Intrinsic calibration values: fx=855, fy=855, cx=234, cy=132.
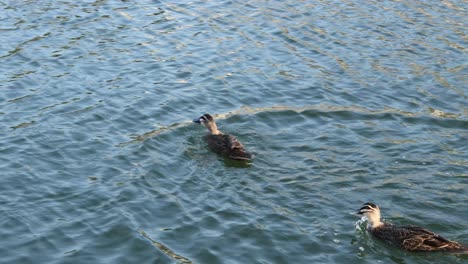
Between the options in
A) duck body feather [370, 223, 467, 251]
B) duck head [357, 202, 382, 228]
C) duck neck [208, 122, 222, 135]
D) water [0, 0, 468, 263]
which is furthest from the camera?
duck neck [208, 122, 222, 135]

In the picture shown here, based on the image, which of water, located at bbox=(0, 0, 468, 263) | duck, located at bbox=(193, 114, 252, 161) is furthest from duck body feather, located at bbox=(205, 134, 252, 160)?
water, located at bbox=(0, 0, 468, 263)

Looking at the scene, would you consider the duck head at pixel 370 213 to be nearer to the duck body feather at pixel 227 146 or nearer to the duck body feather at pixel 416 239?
the duck body feather at pixel 416 239

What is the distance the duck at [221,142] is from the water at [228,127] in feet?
0.75

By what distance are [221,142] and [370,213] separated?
175 inches

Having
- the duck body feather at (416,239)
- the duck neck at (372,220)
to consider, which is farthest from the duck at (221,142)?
the duck body feather at (416,239)

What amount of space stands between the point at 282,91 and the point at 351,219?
669 cm

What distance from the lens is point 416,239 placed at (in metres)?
15.3

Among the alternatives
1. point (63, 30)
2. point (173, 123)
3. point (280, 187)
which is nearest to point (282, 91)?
point (173, 123)

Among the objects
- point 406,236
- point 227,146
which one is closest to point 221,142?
point 227,146

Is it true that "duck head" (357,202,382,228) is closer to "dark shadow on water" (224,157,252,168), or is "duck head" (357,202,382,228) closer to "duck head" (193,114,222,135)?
"dark shadow on water" (224,157,252,168)

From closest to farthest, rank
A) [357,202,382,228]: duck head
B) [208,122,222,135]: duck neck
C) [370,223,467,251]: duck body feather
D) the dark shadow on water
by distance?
[370,223,467,251]: duck body feather < [357,202,382,228]: duck head < the dark shadow on water < [208,122,222,135]: duck neck

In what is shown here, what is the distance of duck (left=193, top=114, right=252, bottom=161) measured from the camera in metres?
18.4

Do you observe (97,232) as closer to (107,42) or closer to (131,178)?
(131,178)

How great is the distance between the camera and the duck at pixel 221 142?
18422 millimetres
